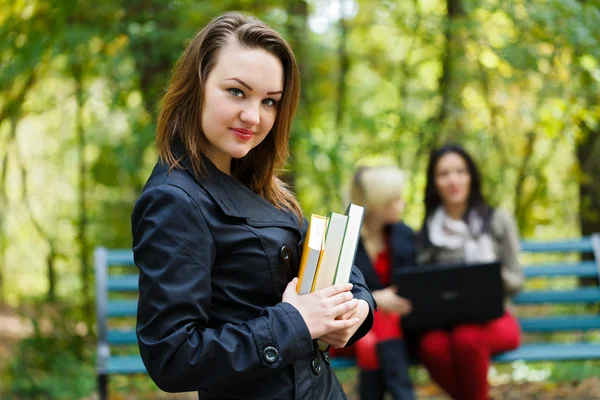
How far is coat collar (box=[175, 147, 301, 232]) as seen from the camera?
1.61 m

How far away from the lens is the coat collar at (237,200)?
5.28 feet

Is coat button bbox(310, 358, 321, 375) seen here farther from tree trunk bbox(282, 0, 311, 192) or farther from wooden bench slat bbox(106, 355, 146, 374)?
tree trunk bbox(282, 0, 311, 192)

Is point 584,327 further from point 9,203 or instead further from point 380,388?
point 9,203

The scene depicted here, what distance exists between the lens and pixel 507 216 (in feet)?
14.0

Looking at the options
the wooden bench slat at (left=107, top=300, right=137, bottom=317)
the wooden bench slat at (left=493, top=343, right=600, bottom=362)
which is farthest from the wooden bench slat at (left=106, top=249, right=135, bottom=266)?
the wooden bench slat at (left=493, top=343, right=600, bottom=362)

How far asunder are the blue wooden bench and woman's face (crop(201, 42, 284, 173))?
236 cm

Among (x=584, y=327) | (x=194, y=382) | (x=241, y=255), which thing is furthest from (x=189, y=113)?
(x=584, y=327)

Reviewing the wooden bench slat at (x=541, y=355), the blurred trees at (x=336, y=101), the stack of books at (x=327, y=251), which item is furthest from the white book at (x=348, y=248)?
the blurred trees at (x=336, y=101)

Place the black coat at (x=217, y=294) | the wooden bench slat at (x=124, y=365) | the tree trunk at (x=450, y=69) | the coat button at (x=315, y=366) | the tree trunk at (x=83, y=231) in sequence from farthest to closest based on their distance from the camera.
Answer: the tree trunk at (x=83, y=231) < the tree trunk at (x=450, y=69) < the wooden bench slat at (x=124, y=365) < the coat button at (x=315, y=366) < the black coat at (x=217, y=294)

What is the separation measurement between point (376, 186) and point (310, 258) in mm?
2472

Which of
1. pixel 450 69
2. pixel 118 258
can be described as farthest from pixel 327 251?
pixel 450 69

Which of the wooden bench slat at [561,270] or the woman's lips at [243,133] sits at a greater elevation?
the woman's lips at [243,133]

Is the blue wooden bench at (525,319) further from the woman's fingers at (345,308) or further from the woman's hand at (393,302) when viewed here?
the woman's fingers at (345,308)

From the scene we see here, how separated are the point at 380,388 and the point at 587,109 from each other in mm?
2018
